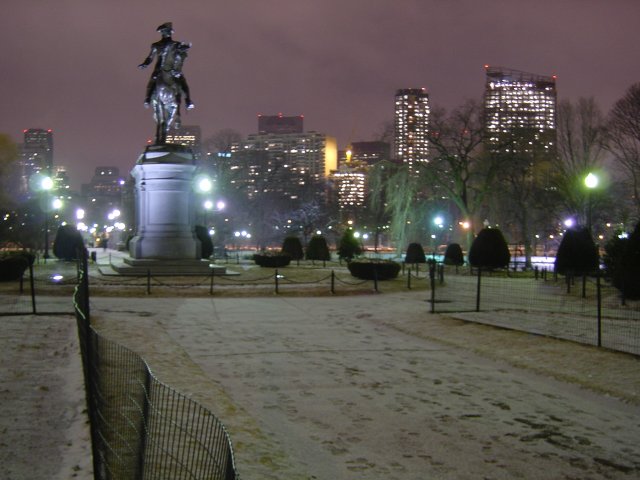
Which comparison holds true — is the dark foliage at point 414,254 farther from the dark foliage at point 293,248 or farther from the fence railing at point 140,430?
the fence railing at point 140,430

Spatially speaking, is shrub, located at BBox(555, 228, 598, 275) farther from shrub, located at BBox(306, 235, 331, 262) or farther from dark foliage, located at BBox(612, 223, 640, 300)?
shrub, located at BBox(306, 235, 331, 262)

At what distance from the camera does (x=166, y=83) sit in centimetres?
3247

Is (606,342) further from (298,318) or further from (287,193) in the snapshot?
(287,193)

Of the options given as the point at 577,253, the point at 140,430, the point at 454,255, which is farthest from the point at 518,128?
the point at 140,430

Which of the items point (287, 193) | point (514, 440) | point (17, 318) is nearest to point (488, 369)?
point (514, 440)

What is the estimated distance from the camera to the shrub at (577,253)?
3319 cm

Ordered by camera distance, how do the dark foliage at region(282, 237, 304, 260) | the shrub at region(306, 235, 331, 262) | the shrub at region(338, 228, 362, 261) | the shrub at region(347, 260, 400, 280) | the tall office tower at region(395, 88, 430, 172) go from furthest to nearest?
the dark foliage at region(282, 237, 304, 260), the shrub at region(306, 235, 331, 262), the shrub at region(338, 228, 362, 261), the tall office tower at region(395, 88, 430, 172), the shrub at region(347, 260, 400, 280)

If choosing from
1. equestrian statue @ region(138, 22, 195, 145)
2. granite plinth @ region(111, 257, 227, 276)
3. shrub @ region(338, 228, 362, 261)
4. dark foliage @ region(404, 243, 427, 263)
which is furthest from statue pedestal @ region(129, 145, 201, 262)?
dark foliage @ region(404, 243, 427, 263)

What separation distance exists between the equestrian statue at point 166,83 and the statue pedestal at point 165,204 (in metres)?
1.82

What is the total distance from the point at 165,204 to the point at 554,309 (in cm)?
1875

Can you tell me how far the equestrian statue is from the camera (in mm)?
31891

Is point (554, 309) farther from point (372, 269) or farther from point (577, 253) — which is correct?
point (577, 253)

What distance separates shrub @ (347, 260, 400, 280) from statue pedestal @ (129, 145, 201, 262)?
7603mm

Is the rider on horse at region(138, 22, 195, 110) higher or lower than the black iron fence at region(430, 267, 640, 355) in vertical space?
higher
